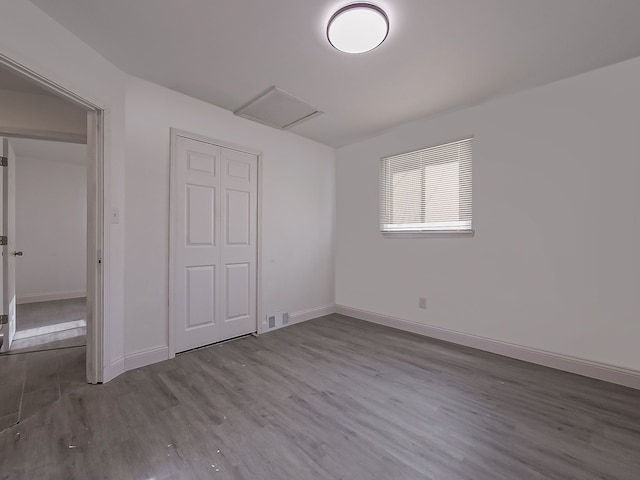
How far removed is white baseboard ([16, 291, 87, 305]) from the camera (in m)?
4.91

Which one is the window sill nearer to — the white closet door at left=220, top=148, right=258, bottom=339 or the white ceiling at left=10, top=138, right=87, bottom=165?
the white closet door at left=220, top=148, right=258, bottom=339

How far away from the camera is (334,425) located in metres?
1.76

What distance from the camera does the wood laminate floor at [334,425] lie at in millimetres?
1430

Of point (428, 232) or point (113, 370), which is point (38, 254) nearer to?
point (113, 370)

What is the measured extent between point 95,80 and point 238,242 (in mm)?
1863

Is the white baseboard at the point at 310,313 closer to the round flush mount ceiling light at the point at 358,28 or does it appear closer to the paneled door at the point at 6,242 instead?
the paneled door at the point at 6,242

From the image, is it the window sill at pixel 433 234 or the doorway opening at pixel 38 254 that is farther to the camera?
the window sill at pixel 433 234

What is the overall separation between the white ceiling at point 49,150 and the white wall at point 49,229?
21 centimetres

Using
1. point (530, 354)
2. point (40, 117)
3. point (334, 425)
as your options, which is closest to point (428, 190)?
point (530, 354)

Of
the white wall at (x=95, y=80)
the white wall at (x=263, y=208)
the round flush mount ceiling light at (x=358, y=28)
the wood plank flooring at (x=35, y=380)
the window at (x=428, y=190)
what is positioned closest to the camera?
the white wall at (x=95, y=80)

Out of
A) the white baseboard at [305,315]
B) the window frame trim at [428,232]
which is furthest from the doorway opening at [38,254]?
the window frame trim at [428,232]

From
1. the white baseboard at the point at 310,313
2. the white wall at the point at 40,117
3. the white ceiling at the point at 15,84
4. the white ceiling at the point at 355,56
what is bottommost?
the white baseboard at the point at 310,313

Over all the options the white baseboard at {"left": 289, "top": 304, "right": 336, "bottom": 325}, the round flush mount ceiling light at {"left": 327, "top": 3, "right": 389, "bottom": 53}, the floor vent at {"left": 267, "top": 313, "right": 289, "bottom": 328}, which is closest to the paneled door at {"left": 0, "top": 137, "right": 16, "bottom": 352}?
the floor vent at {"left": 267, "top": 313, "right": 289, "bottom": 328}

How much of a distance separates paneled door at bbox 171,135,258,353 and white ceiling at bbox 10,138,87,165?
280cm
